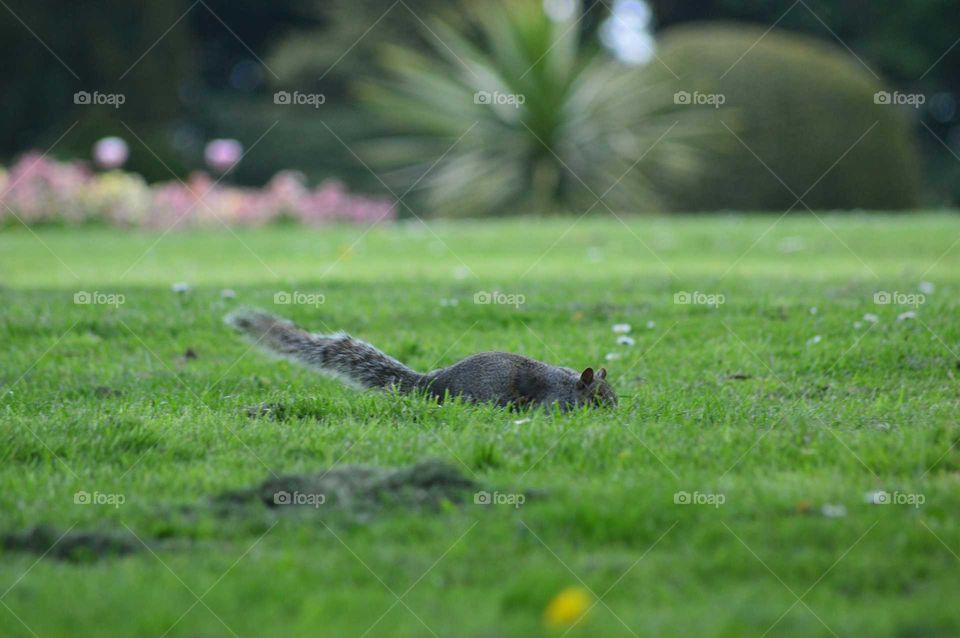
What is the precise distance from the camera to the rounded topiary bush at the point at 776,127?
18.9m

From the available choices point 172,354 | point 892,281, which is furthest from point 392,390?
point 892,281

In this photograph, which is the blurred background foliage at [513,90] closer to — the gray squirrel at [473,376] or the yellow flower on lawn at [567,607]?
the gray squirrel at [473,376]

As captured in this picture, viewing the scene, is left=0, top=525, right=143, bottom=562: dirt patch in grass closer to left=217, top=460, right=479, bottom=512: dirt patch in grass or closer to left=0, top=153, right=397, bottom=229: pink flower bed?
left=217, top=460, right=479, bottom=512: dirt patch in grass

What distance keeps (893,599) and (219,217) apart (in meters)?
14.7

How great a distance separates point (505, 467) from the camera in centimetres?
422

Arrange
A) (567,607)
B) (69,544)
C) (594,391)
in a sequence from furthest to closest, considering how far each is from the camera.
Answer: (594,391)
(69,544)
(567,607)

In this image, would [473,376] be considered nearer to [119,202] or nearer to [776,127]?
[119,202]

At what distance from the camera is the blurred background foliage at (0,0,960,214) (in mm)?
18328

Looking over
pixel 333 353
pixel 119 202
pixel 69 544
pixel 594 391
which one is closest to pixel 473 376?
pixel 594 391

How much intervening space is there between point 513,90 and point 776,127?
441cm

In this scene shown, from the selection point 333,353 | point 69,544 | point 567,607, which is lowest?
point 69,544

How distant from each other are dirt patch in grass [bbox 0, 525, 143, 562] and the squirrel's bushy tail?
1.98 m

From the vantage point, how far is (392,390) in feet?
17.3

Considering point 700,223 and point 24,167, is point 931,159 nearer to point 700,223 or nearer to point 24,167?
point 700,223
